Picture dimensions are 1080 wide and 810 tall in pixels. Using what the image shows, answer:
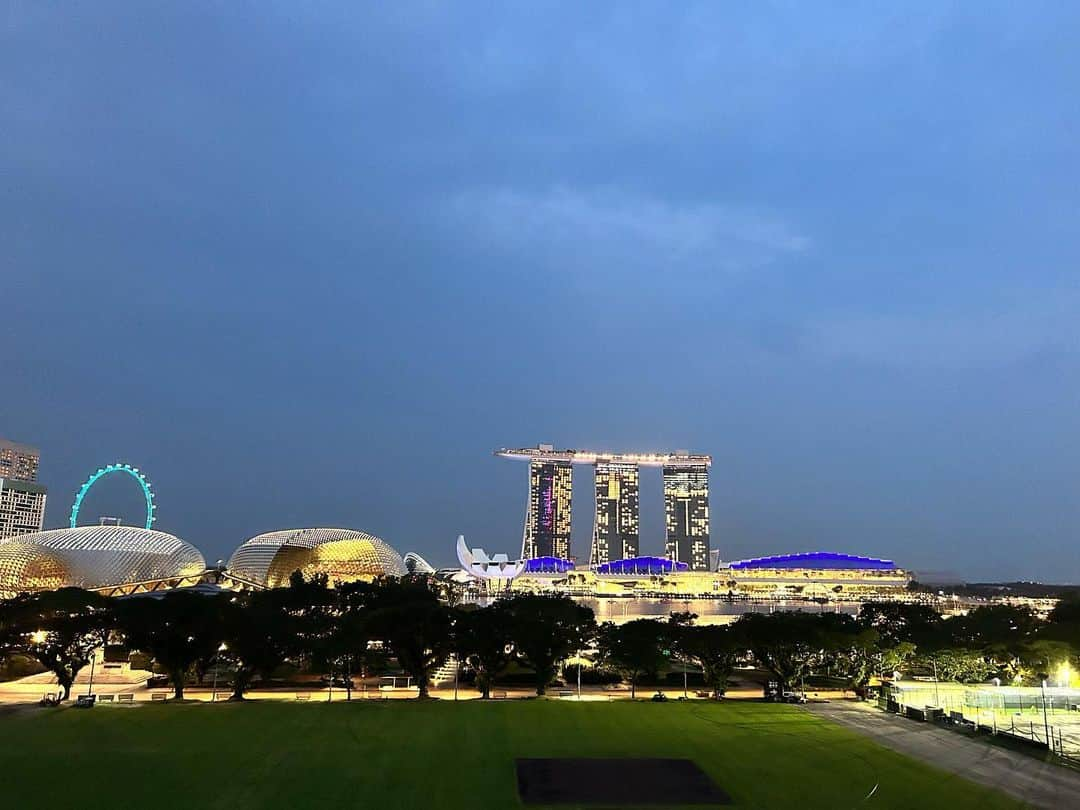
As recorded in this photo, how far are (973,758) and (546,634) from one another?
25218mm

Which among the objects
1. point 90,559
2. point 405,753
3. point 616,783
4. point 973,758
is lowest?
point 405,753

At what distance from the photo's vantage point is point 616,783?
1093 inches

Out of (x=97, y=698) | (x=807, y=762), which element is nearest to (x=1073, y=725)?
(x=807, y=762)

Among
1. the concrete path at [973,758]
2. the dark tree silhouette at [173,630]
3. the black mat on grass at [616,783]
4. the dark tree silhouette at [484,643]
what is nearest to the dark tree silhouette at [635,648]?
the dark tree silhouette at [484,643]

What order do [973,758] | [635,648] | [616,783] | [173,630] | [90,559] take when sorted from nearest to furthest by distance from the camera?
[616,783] → [973,758] → [173,630] → [635,648] → [90,559]

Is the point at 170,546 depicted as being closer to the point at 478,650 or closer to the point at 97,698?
the point at 97,698

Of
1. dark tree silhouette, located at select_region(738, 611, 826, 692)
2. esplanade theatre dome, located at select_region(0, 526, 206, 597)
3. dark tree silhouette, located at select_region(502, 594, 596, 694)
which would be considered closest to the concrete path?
dark tree silhouette, located at select_region(738, 611, 826, 692)

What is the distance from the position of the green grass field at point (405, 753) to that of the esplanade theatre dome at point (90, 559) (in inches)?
2199

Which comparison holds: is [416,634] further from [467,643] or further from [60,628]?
[60,628]

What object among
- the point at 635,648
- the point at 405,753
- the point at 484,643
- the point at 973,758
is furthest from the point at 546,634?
the point at 973,758

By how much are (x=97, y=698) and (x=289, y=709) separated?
12838 mm

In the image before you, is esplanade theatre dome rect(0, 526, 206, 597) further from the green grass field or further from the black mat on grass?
the black mat on grass

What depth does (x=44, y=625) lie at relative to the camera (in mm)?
46469

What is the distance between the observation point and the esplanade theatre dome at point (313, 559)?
109938 mm
